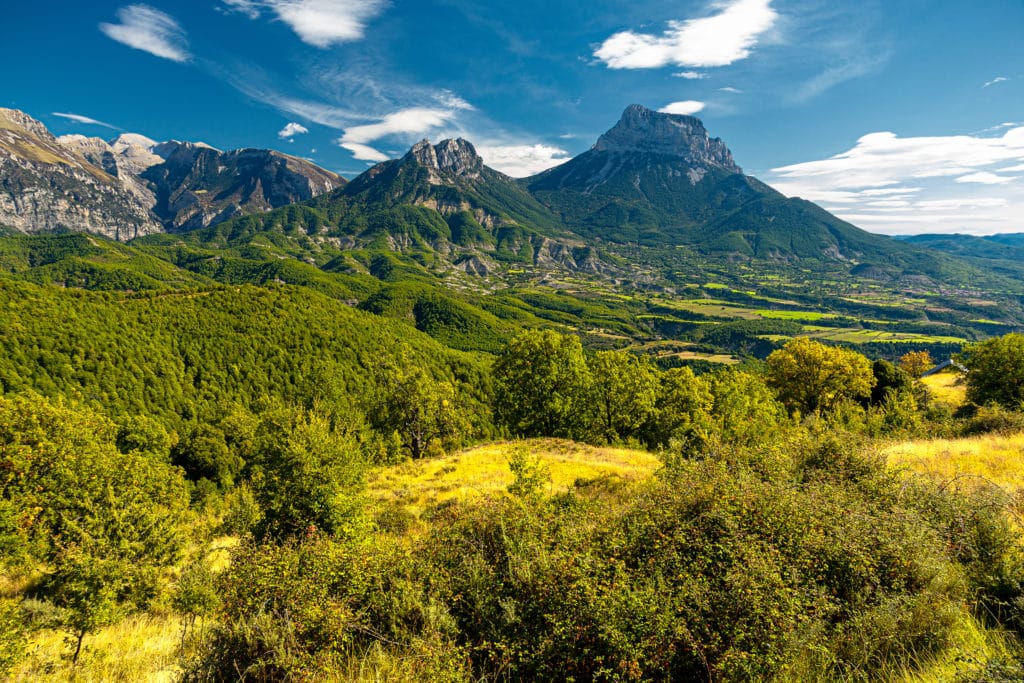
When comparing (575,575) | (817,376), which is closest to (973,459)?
(575,575)

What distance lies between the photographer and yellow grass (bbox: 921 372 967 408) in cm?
5513

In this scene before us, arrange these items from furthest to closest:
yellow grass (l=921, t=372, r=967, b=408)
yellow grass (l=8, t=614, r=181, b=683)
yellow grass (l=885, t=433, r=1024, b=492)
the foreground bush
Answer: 1. yellow grass (l=921, t=372, r=967, b=408)
2. yellow grass (l=885, t=433, r=1024, b=492)
3. yellow grass (l=8, t=614, r=181, b=683)
4. the foreground bush

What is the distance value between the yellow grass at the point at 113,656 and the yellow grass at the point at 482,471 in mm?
10686

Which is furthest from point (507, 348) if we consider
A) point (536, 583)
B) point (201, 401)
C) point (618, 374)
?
point (201, 401)

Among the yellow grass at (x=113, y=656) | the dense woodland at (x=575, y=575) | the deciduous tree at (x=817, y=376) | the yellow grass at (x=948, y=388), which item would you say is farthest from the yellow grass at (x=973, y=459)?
the yellow grass at (x=948, y=388)

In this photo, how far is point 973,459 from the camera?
15.7 meters

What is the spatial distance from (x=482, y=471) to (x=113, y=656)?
22.1 meters

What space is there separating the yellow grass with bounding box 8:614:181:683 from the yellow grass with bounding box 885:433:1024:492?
19.8m

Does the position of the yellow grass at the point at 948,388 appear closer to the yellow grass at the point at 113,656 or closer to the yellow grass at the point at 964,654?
the yellow grass at the point at 964,654

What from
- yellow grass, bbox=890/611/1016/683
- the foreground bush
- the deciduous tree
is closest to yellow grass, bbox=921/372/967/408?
the deciduous tree

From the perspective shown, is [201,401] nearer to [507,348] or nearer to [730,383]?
[507,348]

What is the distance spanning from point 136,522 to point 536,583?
14.1m

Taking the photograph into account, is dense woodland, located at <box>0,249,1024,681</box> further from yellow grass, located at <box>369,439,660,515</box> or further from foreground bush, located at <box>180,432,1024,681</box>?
yellow grass, located at <box>369,439,660,515</box>

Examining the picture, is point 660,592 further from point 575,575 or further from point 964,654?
point 964,654
